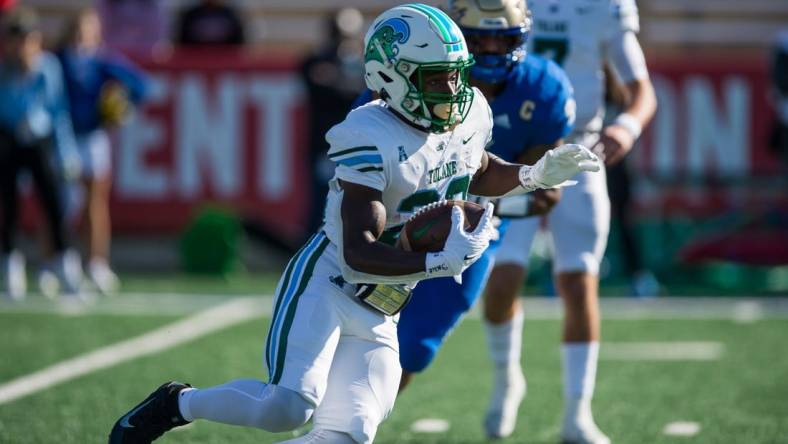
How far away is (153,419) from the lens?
3.98m

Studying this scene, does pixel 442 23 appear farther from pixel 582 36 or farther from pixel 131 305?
pixel 131 305

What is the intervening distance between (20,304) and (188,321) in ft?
4.10

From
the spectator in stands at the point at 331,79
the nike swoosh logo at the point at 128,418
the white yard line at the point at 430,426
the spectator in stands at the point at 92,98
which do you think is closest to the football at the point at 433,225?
the nike swoosh logo at the point at 128,418

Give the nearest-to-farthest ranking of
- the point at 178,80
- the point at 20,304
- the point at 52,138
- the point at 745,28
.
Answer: the point at 20,304 < the point at 52,138 < the point at 178,80 < the point at 745,28

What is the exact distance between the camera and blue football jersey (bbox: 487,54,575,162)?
4.79 m

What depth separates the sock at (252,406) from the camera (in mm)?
3764

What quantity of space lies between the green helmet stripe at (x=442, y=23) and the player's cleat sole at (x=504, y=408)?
1795 millimetres

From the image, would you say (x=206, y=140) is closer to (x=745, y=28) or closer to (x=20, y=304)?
(x=20, y=304)

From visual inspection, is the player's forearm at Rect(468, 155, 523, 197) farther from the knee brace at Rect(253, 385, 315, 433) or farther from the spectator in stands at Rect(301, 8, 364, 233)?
the spectator in stands at Rect(301, 8, 364, 233)

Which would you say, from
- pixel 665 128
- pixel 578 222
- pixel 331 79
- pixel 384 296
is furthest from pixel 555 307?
pixel 384 296

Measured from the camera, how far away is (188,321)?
8008 mm

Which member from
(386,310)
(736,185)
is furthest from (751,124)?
(386,310)

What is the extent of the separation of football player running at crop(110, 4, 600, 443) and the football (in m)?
0.04

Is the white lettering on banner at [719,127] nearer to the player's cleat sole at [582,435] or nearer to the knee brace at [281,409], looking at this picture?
the player's cleat sole at [582,435]
